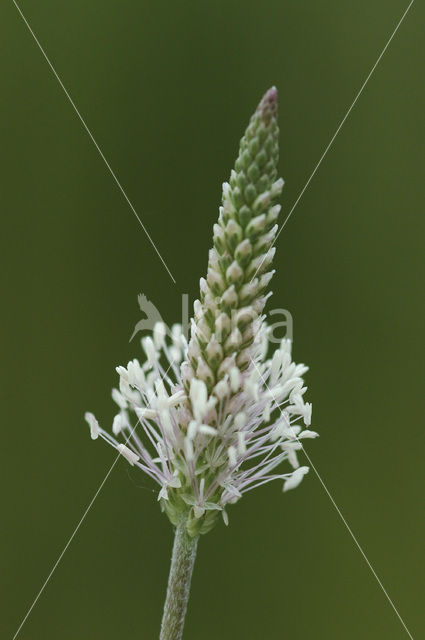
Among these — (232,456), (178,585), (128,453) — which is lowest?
(178,585)

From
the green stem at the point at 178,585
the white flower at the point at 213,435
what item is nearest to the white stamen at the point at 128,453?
the white flower at the point at 213,435

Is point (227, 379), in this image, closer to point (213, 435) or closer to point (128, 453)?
point (213, 435)

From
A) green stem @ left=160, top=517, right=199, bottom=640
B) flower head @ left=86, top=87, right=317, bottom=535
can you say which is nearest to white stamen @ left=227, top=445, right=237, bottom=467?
flower head @ left=86, top=87, right=317, bottom=535

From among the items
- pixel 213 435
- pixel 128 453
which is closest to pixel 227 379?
pixel 213 435

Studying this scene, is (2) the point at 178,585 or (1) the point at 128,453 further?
(1) the point at 128,453

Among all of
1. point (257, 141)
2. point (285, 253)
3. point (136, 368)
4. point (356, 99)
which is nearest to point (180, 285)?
point (285, 253)

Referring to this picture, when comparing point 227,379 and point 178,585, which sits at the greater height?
point 227,379

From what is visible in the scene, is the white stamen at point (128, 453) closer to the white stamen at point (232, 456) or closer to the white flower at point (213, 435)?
the white flower at point (213, 435)
